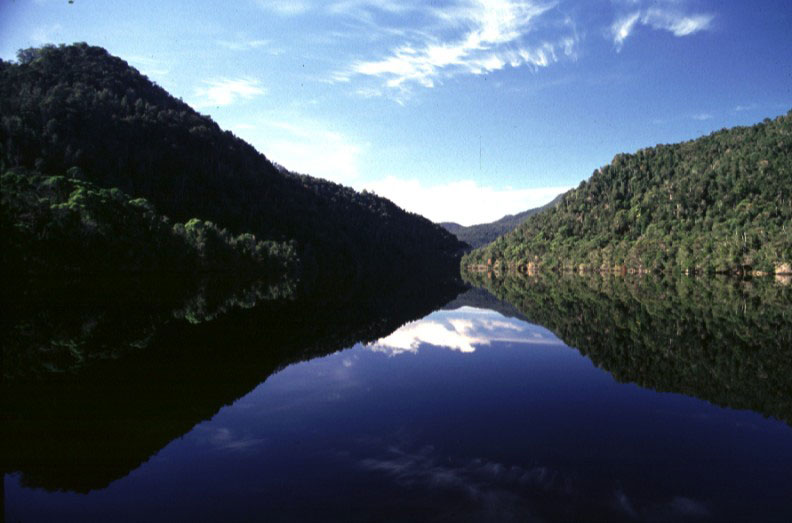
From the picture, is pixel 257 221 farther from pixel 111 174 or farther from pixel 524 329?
pixel 524 329

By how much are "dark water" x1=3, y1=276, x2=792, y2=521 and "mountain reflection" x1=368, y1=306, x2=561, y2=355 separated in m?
2.35

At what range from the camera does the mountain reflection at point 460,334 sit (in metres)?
26.6

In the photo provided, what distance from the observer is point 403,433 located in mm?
11992

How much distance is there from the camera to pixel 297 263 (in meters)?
147

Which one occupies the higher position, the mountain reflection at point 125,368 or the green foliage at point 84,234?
the green foliage at point 84,234

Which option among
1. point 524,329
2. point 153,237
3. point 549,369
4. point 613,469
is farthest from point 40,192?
point 613,469

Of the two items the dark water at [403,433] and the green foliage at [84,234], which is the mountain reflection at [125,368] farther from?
the green foliage at [84,234]

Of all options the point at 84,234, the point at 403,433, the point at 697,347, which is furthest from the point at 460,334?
the point at 84,234

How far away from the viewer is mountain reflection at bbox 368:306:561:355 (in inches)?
1049

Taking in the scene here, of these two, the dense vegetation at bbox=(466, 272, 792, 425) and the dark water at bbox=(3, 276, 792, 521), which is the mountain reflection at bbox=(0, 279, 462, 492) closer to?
the dark water at bbox=(3, 276, 792, 521)

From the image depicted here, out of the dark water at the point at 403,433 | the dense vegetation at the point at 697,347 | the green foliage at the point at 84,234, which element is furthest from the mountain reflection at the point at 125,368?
the dense vegetation at the point at 697,347

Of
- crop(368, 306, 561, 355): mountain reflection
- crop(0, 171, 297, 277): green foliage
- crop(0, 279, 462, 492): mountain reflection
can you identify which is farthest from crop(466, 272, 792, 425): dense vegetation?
crop(0, 171, 297, 277): green foliage

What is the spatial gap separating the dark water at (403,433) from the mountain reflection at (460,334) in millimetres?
2351

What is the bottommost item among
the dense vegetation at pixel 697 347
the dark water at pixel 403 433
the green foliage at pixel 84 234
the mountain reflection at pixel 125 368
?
the dense vegetation at pixel 697 347
